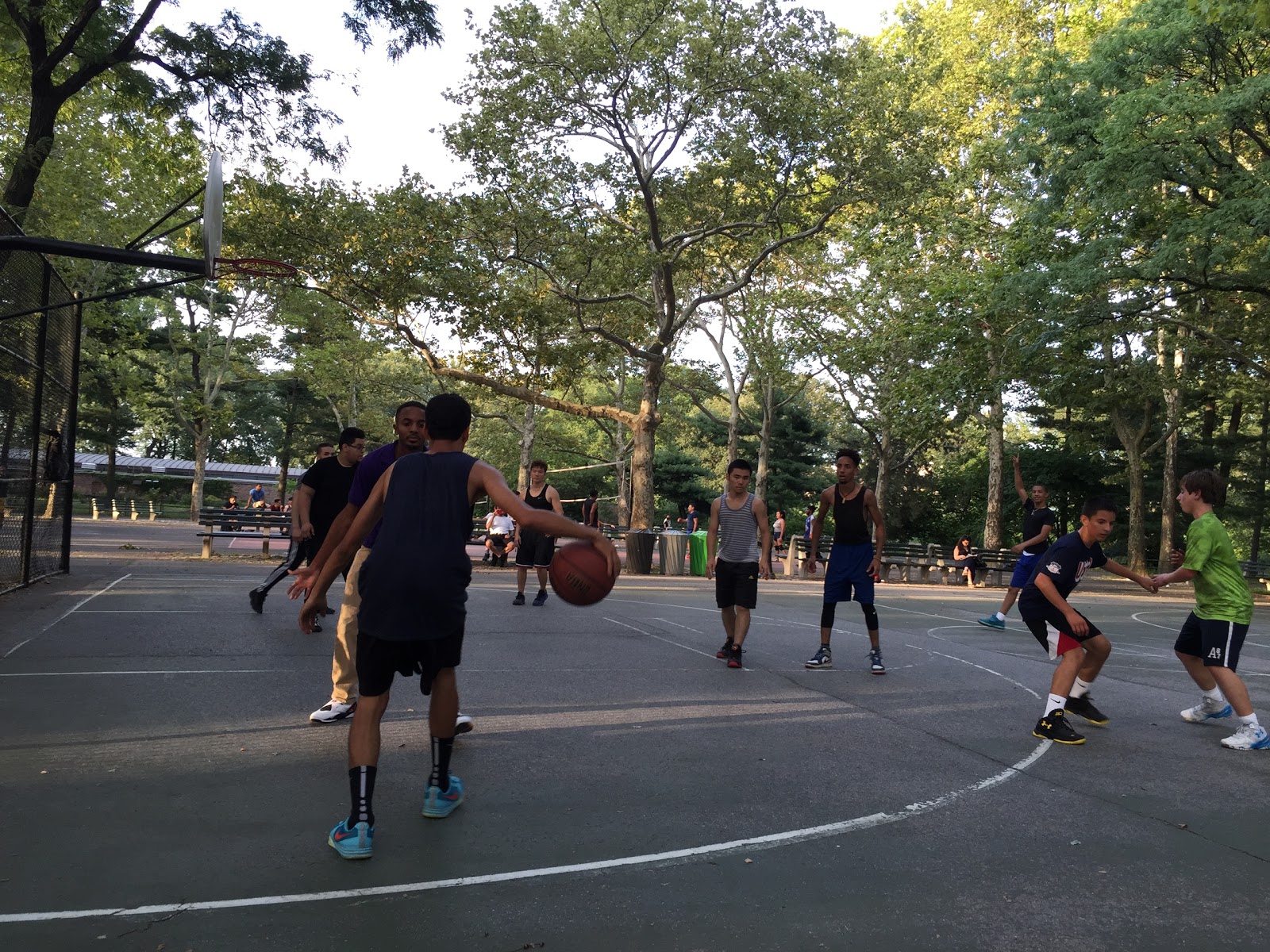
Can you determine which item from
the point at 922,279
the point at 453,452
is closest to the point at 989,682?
the point at 453,452

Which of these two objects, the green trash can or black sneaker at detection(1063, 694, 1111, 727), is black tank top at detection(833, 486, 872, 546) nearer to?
black sneaker at detection(1063, 694, 1111, 727)

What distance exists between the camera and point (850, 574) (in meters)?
8.79

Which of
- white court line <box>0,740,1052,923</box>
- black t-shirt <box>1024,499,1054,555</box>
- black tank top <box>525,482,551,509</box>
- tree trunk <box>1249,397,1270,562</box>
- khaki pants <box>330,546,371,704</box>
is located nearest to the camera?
white court line <box>0,740,1052,923</box>

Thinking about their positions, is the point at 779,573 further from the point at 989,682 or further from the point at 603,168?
the point at 989,682

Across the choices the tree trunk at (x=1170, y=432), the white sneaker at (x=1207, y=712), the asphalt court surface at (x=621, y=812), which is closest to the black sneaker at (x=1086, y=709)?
the asphalt court surface at (x=621, y=812)

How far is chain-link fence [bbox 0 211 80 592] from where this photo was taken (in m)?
10.3

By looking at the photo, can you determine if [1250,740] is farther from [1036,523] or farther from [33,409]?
[33,409]

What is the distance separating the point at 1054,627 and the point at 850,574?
7.54ft

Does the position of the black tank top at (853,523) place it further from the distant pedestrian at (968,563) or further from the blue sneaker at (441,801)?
the distant pedestrian at (968,563)

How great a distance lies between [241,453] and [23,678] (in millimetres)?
79576

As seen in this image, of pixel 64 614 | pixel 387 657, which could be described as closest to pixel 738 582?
pixel 387 657

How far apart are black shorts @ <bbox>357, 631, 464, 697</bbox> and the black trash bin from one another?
18.4m

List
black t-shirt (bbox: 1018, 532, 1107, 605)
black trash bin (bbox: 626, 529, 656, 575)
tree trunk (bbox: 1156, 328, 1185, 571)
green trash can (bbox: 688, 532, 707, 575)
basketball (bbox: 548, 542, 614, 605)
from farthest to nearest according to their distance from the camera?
tree trunk (bbox: 1156, 328, 1185, 571) < green trash can (bbox: 688, 532, 707, 575) < black trash bin (bbox: 626, 529, 656, 575) < black t-shirt (bbox: 1018, 532, 1107, 605) < basketball (bbox: 548, 542, 614, 605)

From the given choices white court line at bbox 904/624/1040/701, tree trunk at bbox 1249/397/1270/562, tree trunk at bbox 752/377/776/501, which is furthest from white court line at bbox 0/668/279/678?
tree trunk at bbox 1249/397/1270/562
